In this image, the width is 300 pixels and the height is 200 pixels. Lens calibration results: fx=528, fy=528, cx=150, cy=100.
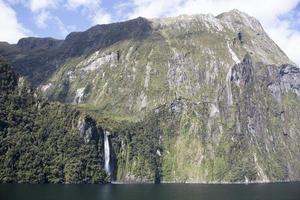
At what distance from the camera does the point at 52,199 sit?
655 ft

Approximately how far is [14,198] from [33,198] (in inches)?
447

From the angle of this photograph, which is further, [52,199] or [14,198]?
[52,199]

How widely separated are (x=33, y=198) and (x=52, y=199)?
7.09 meters

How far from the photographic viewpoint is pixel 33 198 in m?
198

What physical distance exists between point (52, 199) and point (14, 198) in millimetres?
16909

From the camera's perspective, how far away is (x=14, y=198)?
187375 mm
